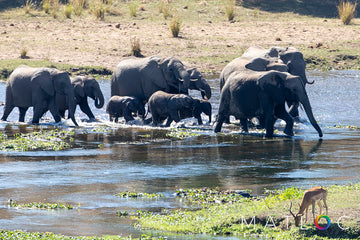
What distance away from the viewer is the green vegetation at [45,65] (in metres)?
31.1

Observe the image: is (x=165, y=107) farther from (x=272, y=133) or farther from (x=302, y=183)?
(x=302, y=183)

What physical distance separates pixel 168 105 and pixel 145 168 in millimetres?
6945

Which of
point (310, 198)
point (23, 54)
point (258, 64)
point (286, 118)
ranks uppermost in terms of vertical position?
point (310, 198)

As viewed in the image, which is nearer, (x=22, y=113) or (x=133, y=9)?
(x=22, y=113)

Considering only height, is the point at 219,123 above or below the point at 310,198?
below

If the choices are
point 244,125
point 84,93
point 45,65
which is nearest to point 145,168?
point 244,125

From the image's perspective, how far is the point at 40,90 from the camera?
2377 centimetres

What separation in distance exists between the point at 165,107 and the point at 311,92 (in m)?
8.86

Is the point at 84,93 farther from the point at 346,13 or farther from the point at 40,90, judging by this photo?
the point at 346,13

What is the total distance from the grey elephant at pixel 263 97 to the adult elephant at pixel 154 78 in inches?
98.4

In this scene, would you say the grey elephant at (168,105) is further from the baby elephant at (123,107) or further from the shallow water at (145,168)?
the baby elephant at (123,107)

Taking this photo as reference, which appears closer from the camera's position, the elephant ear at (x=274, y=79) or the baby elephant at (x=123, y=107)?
the elephant ear at (x=274, y=79)

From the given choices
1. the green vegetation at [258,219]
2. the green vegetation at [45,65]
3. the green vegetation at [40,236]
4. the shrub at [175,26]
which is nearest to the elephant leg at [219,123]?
the green vegetation at [258,219]

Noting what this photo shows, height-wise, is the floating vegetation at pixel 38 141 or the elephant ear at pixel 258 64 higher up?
the elephant ear at pixel 258 64
